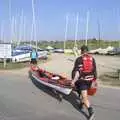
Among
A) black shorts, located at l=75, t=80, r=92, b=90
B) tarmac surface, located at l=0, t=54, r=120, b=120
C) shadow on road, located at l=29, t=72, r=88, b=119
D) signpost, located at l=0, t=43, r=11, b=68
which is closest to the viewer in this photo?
tarmac surface, located at l=0, t=54, r=120, b=120

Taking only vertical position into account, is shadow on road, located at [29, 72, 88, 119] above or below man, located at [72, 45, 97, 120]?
below

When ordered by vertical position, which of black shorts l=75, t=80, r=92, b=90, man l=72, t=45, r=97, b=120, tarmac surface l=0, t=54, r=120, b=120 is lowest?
tarmac surface l=0, t=54, r=120, b=120

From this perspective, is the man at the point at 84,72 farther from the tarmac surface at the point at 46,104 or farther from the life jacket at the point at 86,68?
the tarmac surface at the point at 46,104

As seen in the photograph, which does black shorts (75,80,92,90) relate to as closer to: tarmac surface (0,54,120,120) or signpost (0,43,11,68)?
tarmac surface (0,54,120,120)

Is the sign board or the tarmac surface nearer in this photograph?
the tarmac surface

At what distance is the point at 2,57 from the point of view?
31922 millimetres

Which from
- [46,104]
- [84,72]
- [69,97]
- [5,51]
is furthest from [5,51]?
[84,72]

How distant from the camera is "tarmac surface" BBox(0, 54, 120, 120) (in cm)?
1079

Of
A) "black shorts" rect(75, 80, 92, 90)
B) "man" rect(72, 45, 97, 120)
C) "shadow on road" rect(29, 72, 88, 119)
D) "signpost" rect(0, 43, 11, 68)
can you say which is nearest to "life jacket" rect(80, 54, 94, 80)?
"man" rect(72, 45, 97, 120)

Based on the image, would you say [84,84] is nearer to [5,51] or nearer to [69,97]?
[69,97]

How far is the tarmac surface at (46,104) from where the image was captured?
1079 cm

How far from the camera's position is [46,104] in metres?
12.9

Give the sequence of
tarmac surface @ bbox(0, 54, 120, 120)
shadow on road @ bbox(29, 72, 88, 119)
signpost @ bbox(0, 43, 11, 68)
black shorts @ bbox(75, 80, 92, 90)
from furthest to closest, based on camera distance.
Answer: signpost @ bbox(0, 43, 11, 68)
shadow on road @ bbox(29, 72, 88, 119)
black shorts @ bbox(75, 80, 92, 90)
tarmac surface @ bbox(0, 54, 120, 120)

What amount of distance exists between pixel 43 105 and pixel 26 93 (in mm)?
2870
